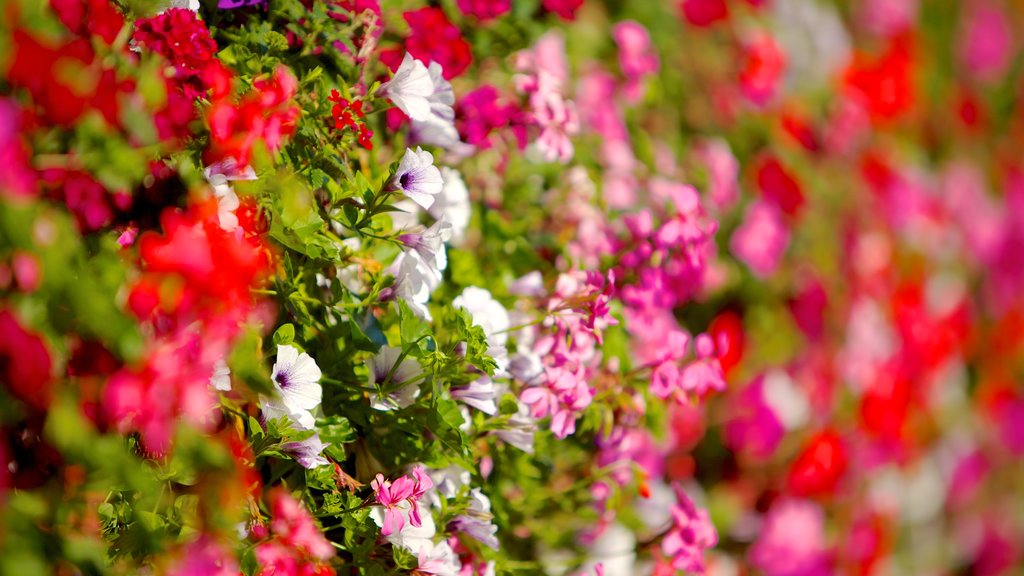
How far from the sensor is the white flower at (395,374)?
0.89 m

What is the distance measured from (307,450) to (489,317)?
0.24 metres

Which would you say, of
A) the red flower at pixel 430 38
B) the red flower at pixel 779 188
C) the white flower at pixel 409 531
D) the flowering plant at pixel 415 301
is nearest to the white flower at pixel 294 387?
the flowering plant at pixel 415 301

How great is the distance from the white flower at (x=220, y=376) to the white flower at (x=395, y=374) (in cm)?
14

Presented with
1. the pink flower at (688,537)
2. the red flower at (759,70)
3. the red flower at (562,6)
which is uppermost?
the red flower at (562,6)

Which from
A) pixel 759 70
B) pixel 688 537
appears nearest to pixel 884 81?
pixel 759 70

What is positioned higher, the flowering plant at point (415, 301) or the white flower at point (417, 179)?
the white flower at point (417, 179)

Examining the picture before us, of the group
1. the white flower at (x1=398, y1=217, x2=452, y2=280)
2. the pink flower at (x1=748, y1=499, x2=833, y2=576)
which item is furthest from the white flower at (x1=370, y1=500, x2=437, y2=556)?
the pink flower at (x1=748, y1=499, x2=833, y2=576)

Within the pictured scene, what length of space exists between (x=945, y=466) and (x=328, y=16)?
2.06 meters

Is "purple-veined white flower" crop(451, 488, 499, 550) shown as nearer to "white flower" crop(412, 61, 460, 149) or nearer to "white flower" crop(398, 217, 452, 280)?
"white flower" crop(398, 217, 452, 280)

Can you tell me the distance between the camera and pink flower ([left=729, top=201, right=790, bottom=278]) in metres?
1.76

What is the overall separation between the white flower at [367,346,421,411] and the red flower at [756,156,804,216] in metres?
1.22

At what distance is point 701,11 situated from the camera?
1.92 metres

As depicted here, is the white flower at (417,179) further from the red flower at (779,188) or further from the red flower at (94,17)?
the red flower at (779,188)

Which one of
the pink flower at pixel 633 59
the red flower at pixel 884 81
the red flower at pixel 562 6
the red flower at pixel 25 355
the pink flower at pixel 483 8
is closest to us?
the red flower at pixel 25 355
